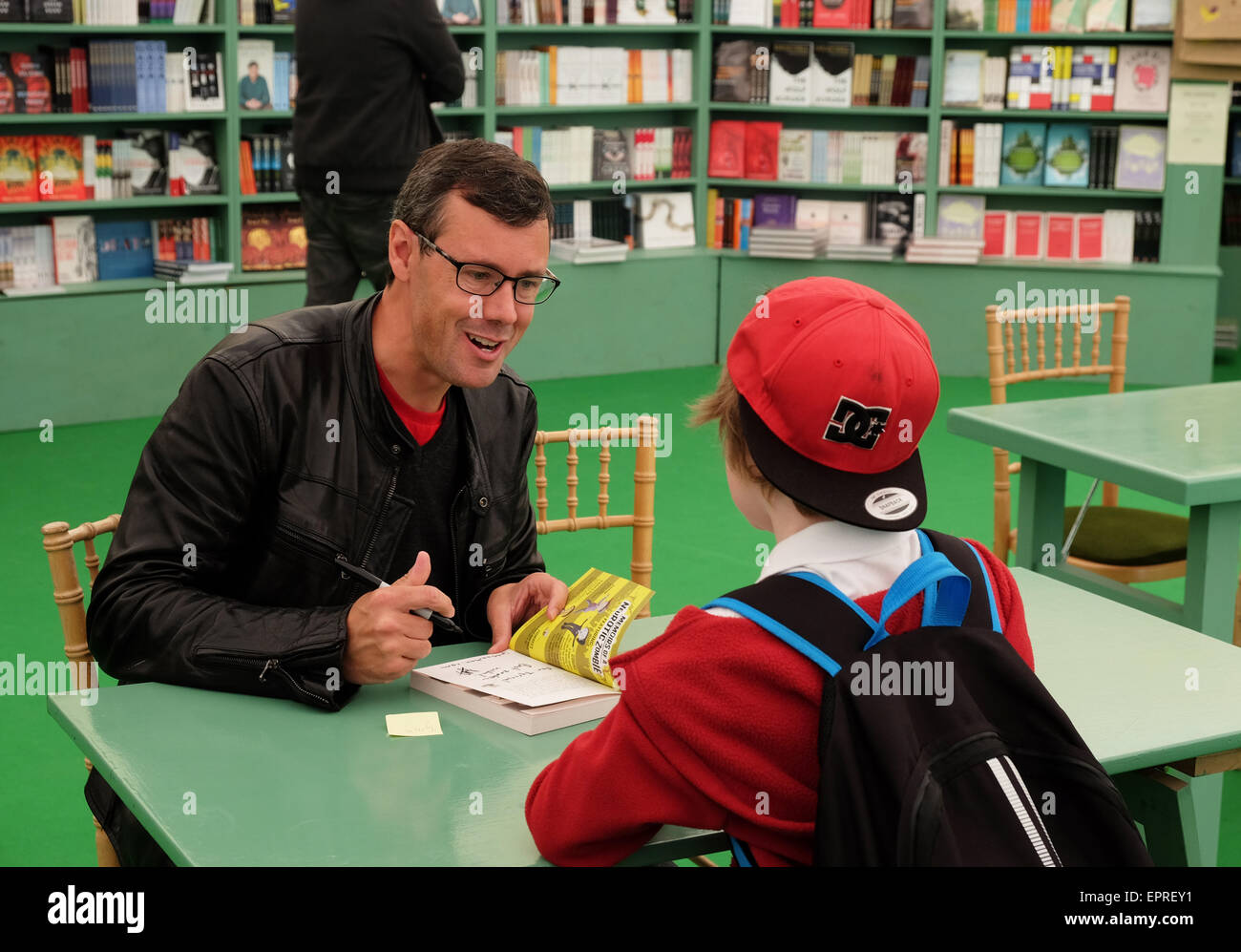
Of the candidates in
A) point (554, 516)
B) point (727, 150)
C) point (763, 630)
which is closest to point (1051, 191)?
point (727, 150)

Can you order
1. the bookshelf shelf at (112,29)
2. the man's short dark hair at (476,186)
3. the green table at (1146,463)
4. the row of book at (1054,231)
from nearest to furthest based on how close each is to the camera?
the man's short dark hair at (476,186) < the green table at (1146,463) < the bookshelf shelf at (112,29) < the row of book at (1054,231)

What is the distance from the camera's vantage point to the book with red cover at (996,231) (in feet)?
23.9

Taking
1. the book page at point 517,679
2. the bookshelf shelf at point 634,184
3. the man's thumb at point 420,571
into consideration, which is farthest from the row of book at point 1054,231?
the man's thumb at point 420,571

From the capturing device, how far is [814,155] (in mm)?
7379

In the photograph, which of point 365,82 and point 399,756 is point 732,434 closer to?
point 399,756

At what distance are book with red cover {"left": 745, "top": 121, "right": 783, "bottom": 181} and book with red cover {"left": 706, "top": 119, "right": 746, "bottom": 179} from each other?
3 cm

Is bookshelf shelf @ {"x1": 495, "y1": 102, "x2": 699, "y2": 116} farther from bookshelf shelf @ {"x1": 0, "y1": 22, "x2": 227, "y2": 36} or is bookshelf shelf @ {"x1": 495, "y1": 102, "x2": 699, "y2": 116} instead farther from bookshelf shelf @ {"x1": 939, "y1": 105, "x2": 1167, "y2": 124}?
bookshelf shelf @ {"x1": 0, "y1": 22, "x2": 227, "y2": 36}

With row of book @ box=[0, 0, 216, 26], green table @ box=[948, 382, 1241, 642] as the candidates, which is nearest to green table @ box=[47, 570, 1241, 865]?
green table @ box=[948, 382, 1241, 642]

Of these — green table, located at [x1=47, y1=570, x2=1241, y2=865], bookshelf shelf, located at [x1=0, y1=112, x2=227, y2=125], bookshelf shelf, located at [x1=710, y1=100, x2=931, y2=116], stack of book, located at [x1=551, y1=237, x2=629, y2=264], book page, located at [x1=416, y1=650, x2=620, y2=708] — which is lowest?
green table, located at [x1=47, y1=570, x2=1241, y2=865]

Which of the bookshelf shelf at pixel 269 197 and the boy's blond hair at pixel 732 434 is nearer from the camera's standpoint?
the boy's blond hair at pixel 732 434

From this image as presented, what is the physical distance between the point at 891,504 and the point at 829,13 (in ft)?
20.2

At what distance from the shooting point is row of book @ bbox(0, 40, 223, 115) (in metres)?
5.88

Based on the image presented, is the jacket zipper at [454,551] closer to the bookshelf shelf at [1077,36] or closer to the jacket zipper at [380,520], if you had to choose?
the jacket zipper at [380,520]

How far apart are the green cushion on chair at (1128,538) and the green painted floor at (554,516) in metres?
0.52
